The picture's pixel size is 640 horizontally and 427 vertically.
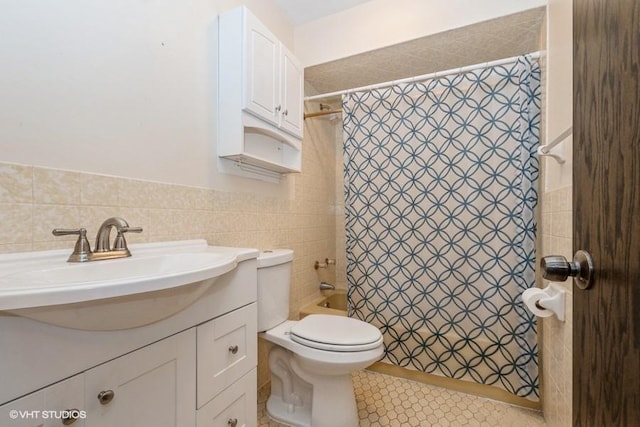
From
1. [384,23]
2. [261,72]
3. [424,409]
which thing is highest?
[384,23]

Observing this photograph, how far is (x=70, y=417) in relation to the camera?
1.92ft

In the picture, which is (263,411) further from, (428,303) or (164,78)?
(164,78)

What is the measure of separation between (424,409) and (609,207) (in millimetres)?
1528

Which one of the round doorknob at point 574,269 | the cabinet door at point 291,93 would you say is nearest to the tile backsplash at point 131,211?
the cabinet door at point 291,93

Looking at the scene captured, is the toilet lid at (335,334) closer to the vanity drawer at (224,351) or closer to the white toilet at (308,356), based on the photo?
the white toilet at (308,356)

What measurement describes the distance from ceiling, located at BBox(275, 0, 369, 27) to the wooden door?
1747 millimetres

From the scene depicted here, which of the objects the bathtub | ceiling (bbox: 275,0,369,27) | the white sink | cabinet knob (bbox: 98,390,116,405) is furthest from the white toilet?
ceiling (bbox: 275,0,369,27)

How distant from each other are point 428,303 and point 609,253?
1394 millimetres

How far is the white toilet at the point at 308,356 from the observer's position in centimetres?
123

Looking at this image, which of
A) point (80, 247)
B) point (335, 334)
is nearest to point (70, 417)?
point (80, 247)

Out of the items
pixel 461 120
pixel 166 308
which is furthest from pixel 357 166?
pixel 166 308

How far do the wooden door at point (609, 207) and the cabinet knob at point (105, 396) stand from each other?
907mm

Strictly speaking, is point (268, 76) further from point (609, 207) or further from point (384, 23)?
point (609, 207)

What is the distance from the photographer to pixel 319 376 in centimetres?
134
